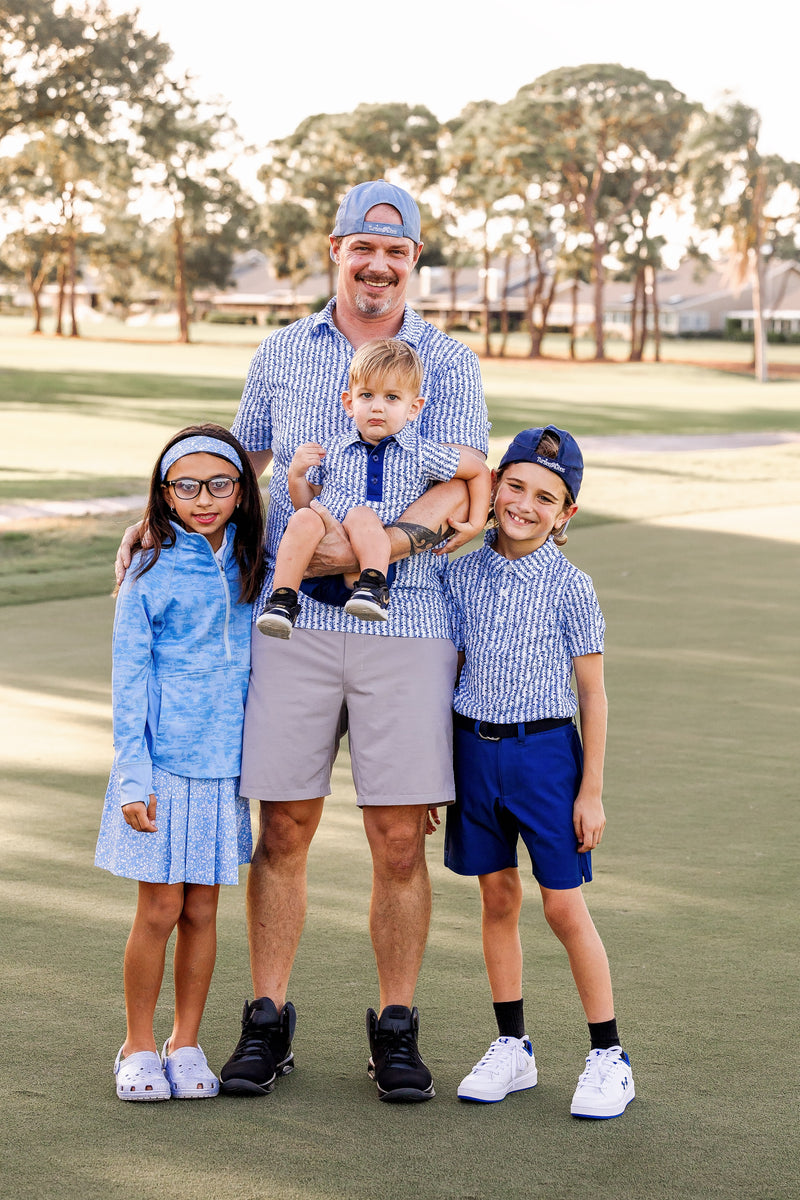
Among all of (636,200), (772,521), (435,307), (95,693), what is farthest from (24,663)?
(435,307)

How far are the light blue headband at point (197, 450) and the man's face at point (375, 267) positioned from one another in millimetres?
473

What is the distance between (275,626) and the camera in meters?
3.27

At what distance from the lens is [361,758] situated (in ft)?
11.5

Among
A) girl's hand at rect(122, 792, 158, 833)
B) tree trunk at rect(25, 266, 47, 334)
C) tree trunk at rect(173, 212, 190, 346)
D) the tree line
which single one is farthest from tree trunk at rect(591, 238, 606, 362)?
girl's hand at rect(122, 792, 158, 833)

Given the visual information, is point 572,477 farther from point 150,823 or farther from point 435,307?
point 435,307

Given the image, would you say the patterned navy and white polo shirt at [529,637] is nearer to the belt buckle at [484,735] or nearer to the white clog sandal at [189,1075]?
the belt buckle at [484,735]

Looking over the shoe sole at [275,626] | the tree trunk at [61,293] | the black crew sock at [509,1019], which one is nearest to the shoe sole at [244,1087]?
the black crew sock at [509,1019]

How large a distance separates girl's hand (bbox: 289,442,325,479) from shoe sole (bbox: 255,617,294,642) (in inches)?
15.0

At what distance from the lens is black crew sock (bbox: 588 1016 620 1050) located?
3.38 metres

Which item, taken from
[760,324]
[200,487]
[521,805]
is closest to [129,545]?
[200,487]

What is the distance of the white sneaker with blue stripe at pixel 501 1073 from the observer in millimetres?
3283

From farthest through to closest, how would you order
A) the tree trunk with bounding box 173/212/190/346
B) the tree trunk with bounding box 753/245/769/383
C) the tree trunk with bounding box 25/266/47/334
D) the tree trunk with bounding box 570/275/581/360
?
the tree trunk with bounding box 25/266/47/334
the tree trunk with bounding box 173/212/190/346
the tree trunk with bounding box 570/275/581/360
the tree trunk with bounding box 753/245/769/383

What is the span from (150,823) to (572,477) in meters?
1.26

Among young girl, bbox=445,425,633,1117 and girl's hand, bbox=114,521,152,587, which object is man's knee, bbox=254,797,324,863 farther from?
girl's hand, bbox=114,521,152,587
